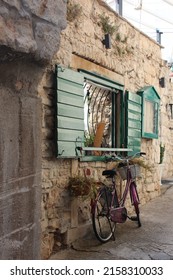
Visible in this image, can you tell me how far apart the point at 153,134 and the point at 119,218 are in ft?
8.35

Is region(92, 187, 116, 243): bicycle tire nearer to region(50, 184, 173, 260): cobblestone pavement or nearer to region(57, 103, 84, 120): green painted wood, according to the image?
region(50, 184, 173, 260): cobblestone pavement

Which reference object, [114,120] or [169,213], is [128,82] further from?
[169,213]

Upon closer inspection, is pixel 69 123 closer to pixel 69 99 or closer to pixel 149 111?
pixel 69 99

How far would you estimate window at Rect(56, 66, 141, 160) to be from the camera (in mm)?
3539

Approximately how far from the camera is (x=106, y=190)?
392 cm

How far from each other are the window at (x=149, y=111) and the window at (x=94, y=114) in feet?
0.73

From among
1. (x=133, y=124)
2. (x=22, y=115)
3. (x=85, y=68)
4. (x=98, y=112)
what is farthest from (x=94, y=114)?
(x=22, y=115)

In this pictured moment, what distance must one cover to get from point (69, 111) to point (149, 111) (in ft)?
9.22

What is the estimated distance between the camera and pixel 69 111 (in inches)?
143

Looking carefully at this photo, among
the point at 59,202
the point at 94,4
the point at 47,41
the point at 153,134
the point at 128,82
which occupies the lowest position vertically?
the point at 59,202

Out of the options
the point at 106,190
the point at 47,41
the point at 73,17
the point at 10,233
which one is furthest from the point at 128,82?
the point at 10,233

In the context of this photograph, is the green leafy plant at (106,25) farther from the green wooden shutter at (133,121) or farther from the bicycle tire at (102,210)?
the bicycle tire at (102,210)

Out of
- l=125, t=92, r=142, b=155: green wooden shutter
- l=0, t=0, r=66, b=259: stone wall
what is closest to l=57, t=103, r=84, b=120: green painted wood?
l=0, t=0, r=66, b=259: stone wall

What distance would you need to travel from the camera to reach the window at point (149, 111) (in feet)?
18.5
